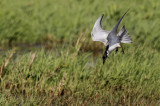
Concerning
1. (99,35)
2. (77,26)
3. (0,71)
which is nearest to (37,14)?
(77,26)

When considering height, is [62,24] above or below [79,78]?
above

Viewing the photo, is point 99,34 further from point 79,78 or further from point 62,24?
point 62,24

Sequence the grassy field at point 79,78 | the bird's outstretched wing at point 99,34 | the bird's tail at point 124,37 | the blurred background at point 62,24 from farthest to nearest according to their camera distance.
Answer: the blurred background at point 62,24
the grassy field at point 79,78
the bird's outstretched wing at point 99,34
the bird's tail at point 124,37

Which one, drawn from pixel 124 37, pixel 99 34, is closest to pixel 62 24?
pixel 99 34

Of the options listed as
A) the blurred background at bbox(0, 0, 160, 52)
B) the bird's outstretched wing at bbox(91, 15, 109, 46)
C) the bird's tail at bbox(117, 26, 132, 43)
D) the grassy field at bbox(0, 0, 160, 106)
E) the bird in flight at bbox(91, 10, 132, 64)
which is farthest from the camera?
the blurred background at bbox(0, 0, 160, 52)

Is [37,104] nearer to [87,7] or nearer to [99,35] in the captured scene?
[99,35]

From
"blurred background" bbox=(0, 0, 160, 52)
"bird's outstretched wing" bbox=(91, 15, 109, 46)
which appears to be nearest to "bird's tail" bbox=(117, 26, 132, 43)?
"bird's outstretched wing" bbox=(91, 15, 109, 46)

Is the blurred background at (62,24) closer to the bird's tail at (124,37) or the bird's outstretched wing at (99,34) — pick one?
the bird's outstretched wing at (99,34)

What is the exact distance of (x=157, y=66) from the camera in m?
4.64

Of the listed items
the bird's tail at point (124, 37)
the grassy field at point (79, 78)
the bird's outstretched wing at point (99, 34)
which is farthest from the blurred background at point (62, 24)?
the bird's tail at point (124, 37)

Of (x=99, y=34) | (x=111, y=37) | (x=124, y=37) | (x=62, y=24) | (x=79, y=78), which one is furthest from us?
(x=62, y=24)

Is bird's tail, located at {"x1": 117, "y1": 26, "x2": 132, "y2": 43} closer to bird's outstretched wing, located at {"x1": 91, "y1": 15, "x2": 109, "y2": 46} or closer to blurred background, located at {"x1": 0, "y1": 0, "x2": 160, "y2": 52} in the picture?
bird's outstretched wing, located at {"x1": 91, "y1": 15, "x2": 109, "y2": 46}

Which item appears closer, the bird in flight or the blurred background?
the bird in flight

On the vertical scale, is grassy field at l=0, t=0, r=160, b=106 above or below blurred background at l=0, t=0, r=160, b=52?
below
